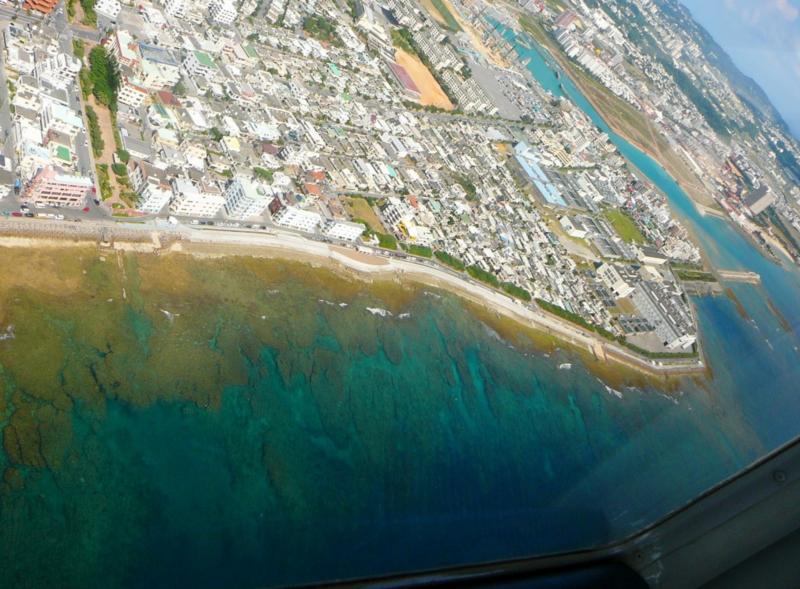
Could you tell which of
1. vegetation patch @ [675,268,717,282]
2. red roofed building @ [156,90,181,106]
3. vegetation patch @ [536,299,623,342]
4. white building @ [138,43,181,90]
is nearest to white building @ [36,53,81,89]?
white building @ [138,43,181,90]

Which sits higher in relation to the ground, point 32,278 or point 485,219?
point 485,219

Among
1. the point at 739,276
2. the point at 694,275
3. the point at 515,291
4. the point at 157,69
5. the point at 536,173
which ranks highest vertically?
the point at 739,276

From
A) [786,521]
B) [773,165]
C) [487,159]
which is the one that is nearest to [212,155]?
[487,159]

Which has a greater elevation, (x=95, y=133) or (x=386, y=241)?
(x=386, y=241)

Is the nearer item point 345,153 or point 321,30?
point 345,153

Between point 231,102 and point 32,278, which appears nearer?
point 32,278

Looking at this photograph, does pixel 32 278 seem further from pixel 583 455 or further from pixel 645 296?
pixel 645 296

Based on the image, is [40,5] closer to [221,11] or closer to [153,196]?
[221,11]

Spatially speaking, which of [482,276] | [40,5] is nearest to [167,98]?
[40,5]
